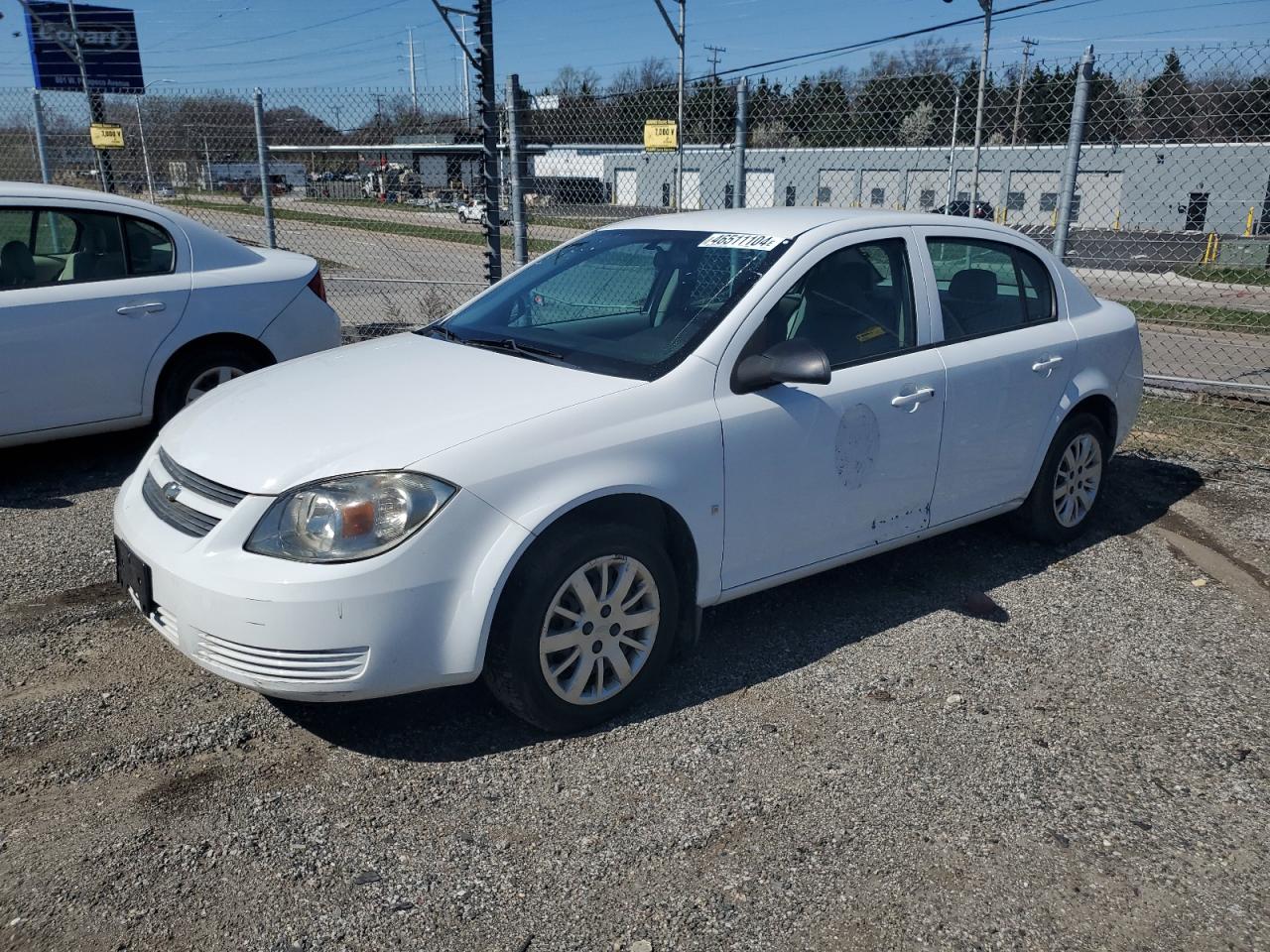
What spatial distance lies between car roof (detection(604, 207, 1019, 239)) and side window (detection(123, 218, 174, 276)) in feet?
9.70

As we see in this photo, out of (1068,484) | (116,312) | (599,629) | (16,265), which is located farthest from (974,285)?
(16,265)

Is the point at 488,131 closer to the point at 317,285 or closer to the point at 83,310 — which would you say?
the point at 317,285

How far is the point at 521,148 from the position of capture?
8703mm

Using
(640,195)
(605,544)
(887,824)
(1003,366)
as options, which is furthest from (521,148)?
(887,824)

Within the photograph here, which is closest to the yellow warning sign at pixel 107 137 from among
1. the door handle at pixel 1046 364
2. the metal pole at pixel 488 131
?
the metal pole at pixel 488 131

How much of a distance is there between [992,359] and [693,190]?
9.81m

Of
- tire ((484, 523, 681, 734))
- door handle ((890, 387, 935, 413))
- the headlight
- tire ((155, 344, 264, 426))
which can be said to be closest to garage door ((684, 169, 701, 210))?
tire ((155, 344, 264, 426))

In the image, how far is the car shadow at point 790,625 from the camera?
347 cm

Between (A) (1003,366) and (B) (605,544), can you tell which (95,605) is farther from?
(A) (1003,366)

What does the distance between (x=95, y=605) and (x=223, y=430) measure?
4.72 feet

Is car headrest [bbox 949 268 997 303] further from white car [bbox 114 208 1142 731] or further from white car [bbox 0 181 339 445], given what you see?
white car [bbox 0 181 339 445]

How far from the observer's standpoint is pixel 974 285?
473cm

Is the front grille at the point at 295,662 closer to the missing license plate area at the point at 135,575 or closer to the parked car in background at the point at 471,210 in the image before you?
the missing license plate area at the point at 135,575

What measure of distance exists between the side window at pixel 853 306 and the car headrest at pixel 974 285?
0.37 m
